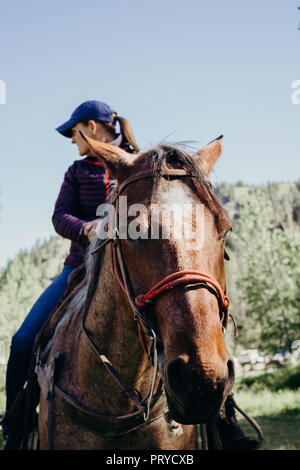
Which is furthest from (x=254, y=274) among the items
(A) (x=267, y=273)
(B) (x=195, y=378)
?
(B) (x=195, y=378)

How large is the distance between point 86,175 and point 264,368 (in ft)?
108

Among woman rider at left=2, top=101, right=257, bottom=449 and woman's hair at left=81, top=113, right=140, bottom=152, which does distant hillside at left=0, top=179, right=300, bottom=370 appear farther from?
woman's hair at left=81, top=113, right=140, bottom=152

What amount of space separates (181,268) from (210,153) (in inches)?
44.8

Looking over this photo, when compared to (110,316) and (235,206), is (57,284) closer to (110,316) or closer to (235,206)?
(110,316)

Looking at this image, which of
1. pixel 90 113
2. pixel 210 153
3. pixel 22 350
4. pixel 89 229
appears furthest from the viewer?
pixel 90 113

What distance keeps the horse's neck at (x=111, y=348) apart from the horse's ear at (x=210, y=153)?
0.87m

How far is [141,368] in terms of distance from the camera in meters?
2.49

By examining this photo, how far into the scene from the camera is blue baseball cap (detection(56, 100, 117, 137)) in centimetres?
415

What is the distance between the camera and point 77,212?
3.86m

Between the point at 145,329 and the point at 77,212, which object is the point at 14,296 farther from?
the point at 145,329

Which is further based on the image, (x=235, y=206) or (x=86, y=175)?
(x=235, y=206)

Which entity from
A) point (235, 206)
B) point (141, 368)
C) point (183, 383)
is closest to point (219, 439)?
point (141, 368)

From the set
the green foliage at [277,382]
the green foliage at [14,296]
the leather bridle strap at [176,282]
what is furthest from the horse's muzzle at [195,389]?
the green foliage at [277,382]

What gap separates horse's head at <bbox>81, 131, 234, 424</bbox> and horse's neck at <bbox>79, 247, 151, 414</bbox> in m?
0.37
